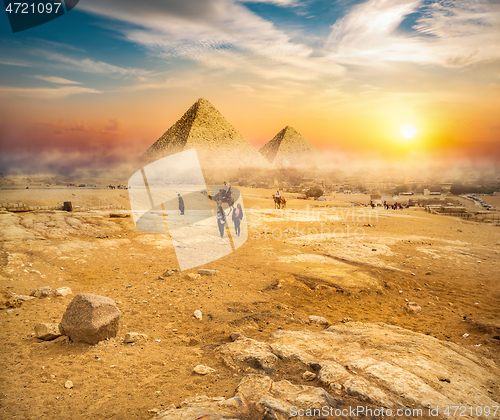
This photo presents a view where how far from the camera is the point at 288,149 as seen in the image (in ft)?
372

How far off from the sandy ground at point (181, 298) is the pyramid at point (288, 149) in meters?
99.4

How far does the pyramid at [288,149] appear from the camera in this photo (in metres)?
110

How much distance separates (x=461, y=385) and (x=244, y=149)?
9559cm

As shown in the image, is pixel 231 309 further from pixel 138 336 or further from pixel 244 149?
pixel 244 149

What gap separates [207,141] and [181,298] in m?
81.7

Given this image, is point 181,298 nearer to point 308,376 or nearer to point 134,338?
point 134,338

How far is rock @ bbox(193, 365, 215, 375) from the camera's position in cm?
327

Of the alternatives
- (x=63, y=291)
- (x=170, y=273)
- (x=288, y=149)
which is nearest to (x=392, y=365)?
(x=170, y=273)

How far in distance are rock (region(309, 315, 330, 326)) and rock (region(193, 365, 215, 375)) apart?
2638 millimetres

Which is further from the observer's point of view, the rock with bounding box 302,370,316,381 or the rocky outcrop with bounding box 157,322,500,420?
the rock with bounding box 302,370,316,381

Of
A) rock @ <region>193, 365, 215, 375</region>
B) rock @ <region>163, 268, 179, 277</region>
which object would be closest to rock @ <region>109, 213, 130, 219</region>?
rock @ <region>163, 268, 179, 277</region>

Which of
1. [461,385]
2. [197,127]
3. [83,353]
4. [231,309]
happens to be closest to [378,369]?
[461,385]

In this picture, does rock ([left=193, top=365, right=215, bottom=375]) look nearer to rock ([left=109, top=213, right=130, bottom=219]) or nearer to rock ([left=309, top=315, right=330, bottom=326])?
rock ([left=309, top=315, right=330, bottom=326])

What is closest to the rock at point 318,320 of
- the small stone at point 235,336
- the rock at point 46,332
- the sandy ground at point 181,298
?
the sandy ground at point 181,298
